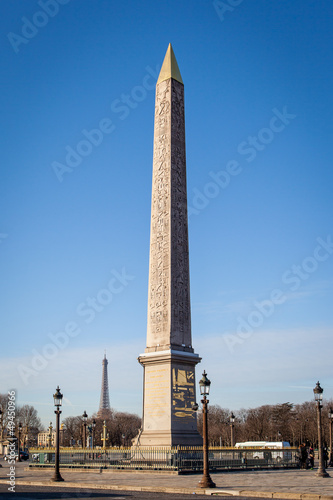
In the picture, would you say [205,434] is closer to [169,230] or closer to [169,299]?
[169,299]

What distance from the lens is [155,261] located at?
2769 cm

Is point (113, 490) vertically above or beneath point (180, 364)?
beneath

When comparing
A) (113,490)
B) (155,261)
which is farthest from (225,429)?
(113,490)

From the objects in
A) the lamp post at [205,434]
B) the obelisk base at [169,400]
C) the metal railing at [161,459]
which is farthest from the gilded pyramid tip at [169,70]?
the metal railing at [161,459]

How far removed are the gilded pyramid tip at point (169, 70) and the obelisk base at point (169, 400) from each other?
1505cm

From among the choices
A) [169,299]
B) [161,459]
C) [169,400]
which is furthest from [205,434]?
[169,299]

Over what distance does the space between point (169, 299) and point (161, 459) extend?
7.10m

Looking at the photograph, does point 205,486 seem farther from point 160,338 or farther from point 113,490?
point 160,338

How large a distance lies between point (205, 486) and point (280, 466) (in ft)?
49.3

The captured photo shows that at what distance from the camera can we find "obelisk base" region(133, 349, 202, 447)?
82.0 feet

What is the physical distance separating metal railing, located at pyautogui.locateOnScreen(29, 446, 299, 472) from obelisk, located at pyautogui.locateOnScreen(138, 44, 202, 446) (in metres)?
0.86

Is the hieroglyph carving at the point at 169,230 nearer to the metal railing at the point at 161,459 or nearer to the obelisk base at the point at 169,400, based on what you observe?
the obelisk base at the point at 169,400

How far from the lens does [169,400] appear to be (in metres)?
25.1

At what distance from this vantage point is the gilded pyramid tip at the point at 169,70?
1219 inches
